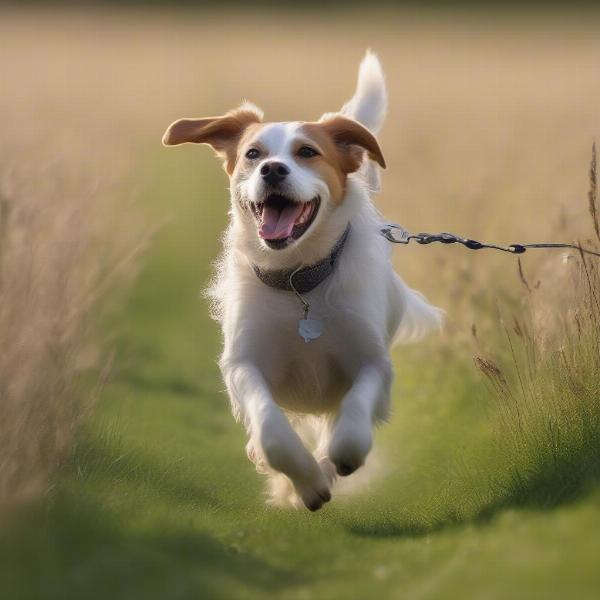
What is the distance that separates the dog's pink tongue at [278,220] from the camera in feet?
17.5

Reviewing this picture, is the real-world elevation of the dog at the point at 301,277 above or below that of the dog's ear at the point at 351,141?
below

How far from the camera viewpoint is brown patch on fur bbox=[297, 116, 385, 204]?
Result: 18.2ft

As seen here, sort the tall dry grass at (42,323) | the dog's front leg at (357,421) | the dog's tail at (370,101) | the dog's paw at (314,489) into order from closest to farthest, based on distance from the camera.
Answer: the tall dry grass at (42,323) → the dog's front leg at (357,421) → the dog's paw at (314,489) → the dog's tail at (370,101)

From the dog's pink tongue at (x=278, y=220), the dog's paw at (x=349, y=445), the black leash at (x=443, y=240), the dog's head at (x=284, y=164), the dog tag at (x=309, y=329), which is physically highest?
the dog's head at (x=284, y=164)

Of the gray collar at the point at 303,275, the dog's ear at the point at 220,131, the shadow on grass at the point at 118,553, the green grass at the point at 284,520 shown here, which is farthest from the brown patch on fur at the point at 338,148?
the shadow on grass at the point at 118,553

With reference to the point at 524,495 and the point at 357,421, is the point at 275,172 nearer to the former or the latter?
the point at 357,421

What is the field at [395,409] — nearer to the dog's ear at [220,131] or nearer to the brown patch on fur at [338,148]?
the dog's ear at [220,131]

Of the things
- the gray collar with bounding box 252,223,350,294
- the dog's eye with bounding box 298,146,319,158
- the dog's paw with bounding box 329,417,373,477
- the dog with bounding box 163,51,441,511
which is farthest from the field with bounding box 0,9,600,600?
the dog's eye with bounding box 298,146,319,158

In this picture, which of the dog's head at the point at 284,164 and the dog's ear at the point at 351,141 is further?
the dog's ear at the point at 351,141

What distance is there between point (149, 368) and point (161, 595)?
5.03 meters

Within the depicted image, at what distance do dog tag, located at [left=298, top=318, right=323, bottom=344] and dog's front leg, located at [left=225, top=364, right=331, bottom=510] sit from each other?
1.05 feet

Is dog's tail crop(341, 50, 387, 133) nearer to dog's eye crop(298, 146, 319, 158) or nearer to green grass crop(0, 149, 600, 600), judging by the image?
dog's eye crop(298, 146, 319, 158)

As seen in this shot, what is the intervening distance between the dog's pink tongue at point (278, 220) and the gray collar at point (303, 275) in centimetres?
31

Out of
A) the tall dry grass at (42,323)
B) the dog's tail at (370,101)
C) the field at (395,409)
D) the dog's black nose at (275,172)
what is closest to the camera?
the field at (395,409)
